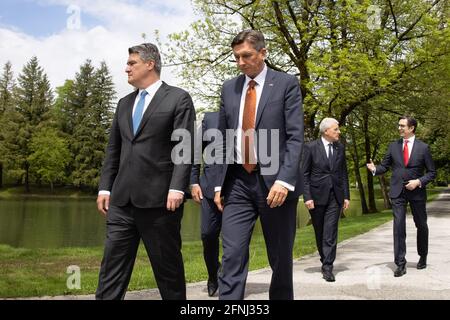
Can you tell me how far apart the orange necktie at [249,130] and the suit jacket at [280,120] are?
5cm

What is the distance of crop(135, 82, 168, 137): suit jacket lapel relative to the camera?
4230 millimetres

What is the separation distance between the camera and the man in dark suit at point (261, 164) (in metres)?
→ 4.06

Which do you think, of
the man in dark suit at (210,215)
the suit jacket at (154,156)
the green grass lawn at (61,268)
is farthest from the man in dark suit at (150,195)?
the green grass lawn at (61,268)

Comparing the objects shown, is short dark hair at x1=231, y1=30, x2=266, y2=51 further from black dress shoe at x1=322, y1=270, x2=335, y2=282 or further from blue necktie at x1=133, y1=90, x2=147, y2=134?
black dress shoe at x1=322, y1=270, x2=335, y2=282

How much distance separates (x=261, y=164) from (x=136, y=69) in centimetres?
130

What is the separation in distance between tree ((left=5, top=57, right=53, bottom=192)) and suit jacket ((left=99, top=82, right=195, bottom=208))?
67560 mm

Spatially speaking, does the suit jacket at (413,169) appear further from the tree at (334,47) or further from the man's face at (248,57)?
the tree at (334,47)

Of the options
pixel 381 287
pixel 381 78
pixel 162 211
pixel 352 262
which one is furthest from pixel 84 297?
pixel 381 78

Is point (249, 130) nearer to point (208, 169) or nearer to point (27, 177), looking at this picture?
point (208, 169)

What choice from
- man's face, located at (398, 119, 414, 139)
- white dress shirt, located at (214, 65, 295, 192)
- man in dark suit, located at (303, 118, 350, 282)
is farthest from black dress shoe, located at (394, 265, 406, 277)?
white dress shirt, located at (214, 65, 295, 192)

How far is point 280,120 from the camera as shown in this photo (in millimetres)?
4191

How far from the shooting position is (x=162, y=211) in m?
4.17
